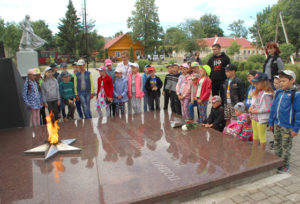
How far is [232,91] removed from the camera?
5.20 meters

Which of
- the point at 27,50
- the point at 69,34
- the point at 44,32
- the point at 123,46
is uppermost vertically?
the point at 44,32

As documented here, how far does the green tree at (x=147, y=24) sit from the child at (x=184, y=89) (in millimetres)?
49616

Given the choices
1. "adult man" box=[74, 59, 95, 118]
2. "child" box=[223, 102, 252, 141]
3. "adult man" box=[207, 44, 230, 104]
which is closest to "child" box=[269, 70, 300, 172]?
"child" box=[223, 102, 252, 141]

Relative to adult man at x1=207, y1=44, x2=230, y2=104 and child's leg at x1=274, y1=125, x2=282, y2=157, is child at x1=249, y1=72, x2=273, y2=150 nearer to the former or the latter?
child's leg at x1=274, y1=125, x2=282, y2=157

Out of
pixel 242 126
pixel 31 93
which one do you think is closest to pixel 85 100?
pixel 31 93

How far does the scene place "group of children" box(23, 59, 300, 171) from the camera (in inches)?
143

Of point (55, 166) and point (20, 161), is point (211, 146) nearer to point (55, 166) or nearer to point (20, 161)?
point (55, 166)

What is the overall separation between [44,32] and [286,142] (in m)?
68.9

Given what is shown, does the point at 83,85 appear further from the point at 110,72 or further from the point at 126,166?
the point at 126,166

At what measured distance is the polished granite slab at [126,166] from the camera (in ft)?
9.30

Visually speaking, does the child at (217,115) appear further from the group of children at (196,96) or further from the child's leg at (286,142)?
the child's leg at (286,142)

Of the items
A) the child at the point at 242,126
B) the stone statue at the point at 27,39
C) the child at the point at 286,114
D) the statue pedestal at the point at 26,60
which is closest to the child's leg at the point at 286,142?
the child at the point at 286,114

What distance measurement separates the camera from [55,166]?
11.7 feet

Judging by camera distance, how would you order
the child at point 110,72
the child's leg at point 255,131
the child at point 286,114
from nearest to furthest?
the child at point 286,114, the child's leg at point 255,131, the child at point 110,72
